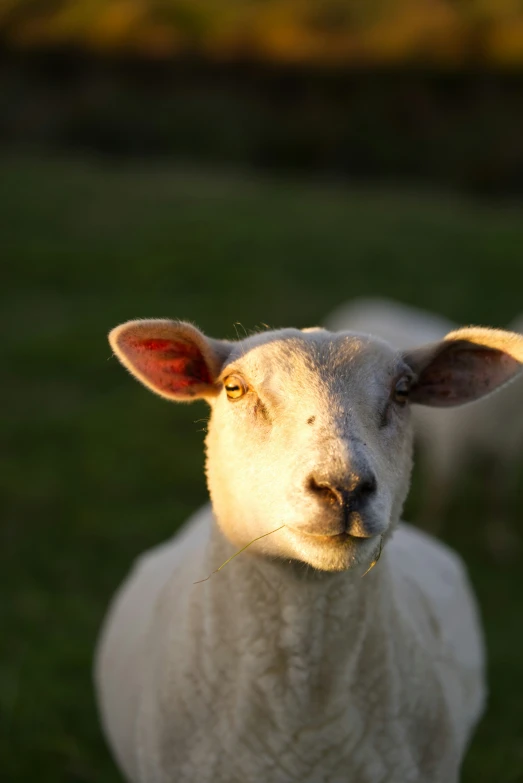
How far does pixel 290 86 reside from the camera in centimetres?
2045

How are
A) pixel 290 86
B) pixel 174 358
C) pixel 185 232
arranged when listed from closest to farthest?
1. pixel 174 358
2. pixel 185 232
3. pixel 290 86

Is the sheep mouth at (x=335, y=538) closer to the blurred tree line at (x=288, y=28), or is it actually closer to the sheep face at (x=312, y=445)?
the sheep face at (x=312, y=445)

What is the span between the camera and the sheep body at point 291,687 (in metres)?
2.50

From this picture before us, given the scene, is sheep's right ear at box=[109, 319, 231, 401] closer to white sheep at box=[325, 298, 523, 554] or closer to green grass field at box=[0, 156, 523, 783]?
green grass field at box=[0, 156, 523, 783]

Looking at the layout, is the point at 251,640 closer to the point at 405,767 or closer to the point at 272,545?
the point at 272,545

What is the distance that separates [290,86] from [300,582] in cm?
1938

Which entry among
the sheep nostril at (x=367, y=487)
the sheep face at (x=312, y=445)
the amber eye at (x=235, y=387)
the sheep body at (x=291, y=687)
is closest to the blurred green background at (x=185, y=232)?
the sheep body at (x=291, y=687)

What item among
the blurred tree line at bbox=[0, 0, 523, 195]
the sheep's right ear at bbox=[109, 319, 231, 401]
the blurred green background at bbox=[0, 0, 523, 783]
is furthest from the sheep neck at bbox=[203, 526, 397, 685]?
the blurred tree line at bbox=[0, 0, 523, 195]

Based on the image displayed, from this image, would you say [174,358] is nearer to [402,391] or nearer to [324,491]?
[402,391]

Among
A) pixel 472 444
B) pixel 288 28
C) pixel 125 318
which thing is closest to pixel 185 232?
pixel 125 318

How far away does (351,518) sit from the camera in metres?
2.11

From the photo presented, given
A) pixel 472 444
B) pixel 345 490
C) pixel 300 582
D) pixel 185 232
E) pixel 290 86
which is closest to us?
pixel 345 490

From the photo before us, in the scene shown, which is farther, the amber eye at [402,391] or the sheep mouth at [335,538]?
the amber eye at [402,391]

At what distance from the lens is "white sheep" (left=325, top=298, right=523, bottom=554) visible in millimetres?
6434
